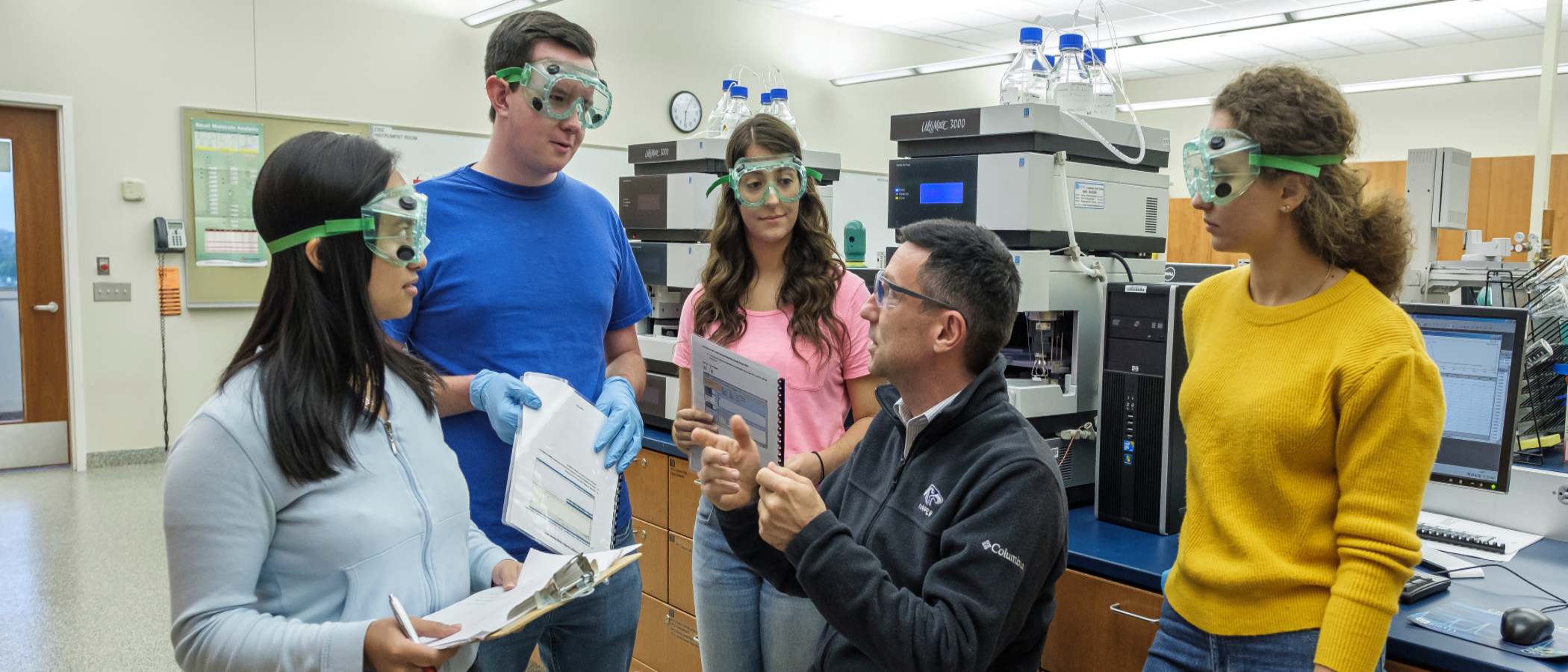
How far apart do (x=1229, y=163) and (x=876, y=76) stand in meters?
7.57

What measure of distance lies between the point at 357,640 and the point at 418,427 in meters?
0.31

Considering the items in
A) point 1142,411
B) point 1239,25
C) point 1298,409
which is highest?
point 1239,25

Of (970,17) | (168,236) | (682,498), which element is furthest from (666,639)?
(970,17)

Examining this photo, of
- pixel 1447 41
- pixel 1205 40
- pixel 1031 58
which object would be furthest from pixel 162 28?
pixel 1447 41

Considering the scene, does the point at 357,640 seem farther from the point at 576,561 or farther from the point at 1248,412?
the point at 1248,412

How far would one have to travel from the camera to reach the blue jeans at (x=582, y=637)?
163 cm

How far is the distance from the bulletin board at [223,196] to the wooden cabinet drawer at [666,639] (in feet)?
14.2

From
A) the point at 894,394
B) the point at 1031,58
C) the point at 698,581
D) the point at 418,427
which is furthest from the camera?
the point at 1031,58

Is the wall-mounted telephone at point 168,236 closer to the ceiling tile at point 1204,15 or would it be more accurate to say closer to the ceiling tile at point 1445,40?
the ceiling tile at point 1204,15

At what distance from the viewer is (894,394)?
1626 millimetres

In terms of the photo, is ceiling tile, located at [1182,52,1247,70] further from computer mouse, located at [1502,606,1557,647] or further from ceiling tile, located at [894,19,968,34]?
computer mouse, located at [1502,606,1557,647]

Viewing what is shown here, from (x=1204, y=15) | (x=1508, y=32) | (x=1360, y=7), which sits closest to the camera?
(x=1360, y=7)

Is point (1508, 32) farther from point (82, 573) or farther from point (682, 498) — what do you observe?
point (82, 573)

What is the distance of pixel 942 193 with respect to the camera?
94.7 inches
